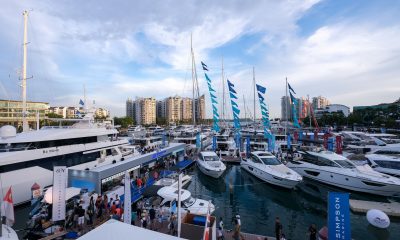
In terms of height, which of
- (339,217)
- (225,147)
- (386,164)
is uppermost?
(339,217)

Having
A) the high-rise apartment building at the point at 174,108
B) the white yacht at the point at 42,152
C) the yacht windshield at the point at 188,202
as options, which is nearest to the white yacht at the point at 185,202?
the yacht windshield at the point at 188,202

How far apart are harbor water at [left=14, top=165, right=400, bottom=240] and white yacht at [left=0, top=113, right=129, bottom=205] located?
2.39 meters

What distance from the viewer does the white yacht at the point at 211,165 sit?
2653cm

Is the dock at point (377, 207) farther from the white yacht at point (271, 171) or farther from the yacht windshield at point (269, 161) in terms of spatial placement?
the yacht windshield at point (269, 161)

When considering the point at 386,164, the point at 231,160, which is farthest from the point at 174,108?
the point at 386,164

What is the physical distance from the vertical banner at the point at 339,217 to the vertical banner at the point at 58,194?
47.0ft

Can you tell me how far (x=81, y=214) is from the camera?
1359cm

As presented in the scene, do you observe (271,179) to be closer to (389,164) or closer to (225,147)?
(389,164)

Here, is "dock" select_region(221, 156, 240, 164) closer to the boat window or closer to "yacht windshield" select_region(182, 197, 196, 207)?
the boat window

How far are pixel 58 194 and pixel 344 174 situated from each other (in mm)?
24170

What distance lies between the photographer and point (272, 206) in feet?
64.2

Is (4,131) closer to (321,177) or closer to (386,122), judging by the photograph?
(321,177)

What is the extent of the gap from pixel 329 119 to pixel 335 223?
101848 millimetres

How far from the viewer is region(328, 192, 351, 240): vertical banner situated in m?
10.6
